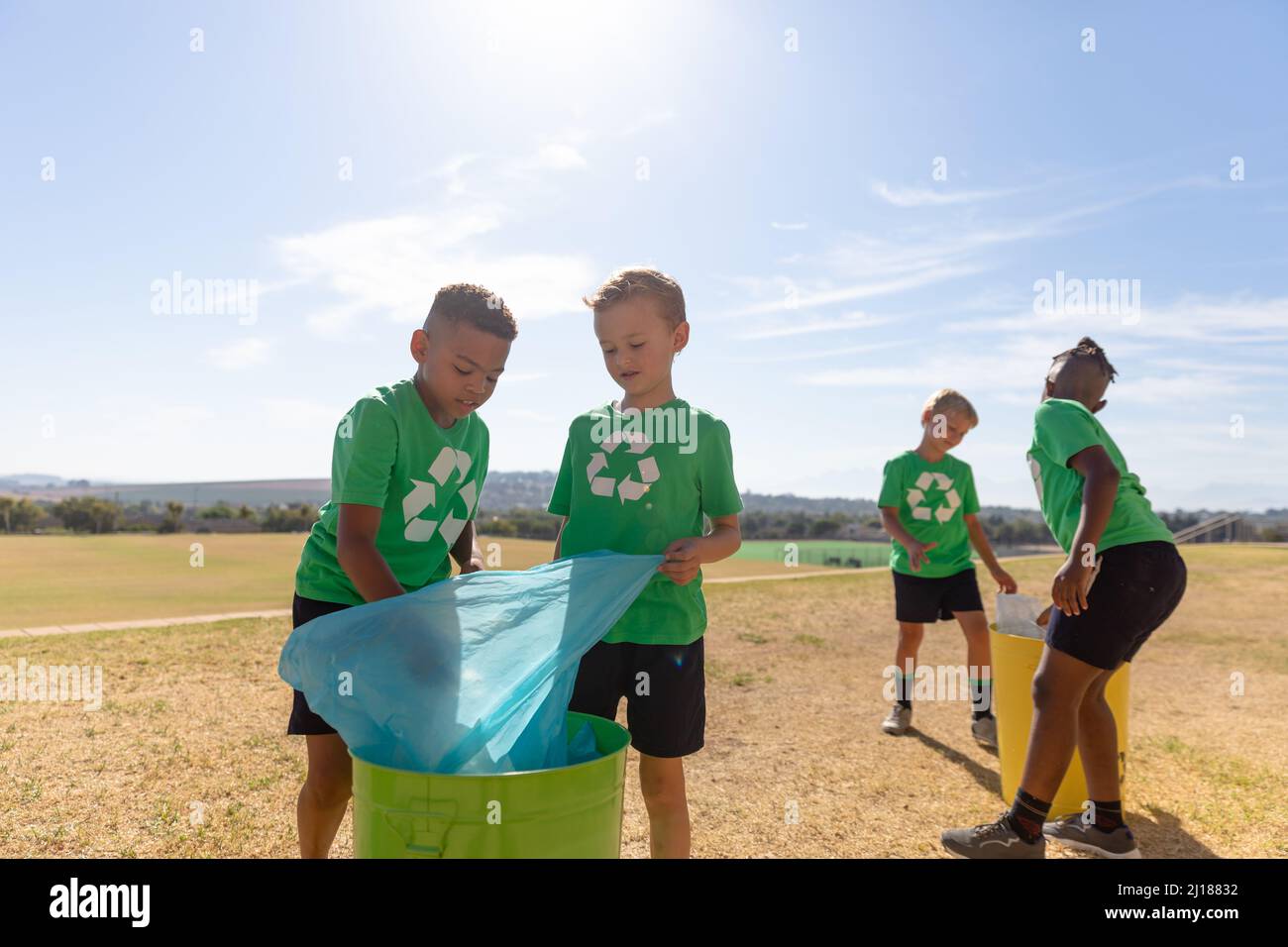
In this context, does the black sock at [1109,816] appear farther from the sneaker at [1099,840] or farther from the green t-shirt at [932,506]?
the green t-shirt at [932,506]

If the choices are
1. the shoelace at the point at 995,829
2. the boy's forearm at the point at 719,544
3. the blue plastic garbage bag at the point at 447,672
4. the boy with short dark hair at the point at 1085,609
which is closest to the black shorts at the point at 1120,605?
the boy with short dark hair at the point at 1085,609

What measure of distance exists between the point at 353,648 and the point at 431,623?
0.56 feet

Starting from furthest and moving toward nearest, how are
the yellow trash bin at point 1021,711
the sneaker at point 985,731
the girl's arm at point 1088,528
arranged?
the sneaker at point 985,731
the yellow trash bin at point 1021,711
the girl's arm at point 1088,528

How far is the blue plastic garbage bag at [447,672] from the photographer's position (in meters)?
1.83

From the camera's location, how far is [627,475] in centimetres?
253

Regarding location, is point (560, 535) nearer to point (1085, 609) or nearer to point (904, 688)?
point (1085, 609)

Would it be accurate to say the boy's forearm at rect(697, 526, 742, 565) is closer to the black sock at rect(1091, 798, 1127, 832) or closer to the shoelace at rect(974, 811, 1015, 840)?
the shoelace at rect(974, 811, 1015, 840)

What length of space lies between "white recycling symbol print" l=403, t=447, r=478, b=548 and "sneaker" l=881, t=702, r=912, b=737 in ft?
11.3

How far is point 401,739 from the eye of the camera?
6.07 feet

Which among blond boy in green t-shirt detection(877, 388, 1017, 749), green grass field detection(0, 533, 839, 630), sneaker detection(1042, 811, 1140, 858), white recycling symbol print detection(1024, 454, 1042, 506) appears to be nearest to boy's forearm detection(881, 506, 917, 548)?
blond boy in green t-shirt detection(877, 388, 1017, 749)

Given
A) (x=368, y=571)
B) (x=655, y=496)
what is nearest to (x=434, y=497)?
(x=368, y=571)
